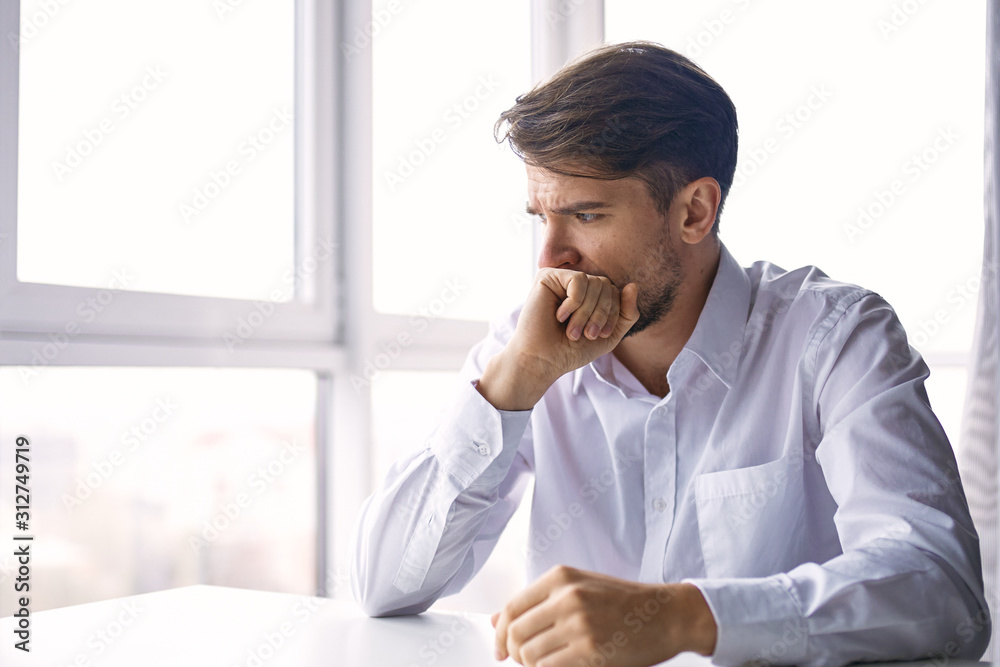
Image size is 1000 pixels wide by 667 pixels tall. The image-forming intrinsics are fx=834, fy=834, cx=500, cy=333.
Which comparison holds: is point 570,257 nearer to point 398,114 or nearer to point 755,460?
point 755,460

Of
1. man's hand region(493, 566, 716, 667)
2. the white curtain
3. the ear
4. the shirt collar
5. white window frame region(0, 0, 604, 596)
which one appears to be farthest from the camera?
white window frame region(0, 0, 604, 596)

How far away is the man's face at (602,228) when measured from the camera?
1337 mm

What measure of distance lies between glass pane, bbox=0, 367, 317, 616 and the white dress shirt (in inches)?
23.8

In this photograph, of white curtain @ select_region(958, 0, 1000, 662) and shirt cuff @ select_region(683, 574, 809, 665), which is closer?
shirt cuff @ select_region(683, 574, 809, 665)

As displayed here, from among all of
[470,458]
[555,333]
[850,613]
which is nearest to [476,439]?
[470,458]

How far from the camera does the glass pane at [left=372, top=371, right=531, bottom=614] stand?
82.7 inches

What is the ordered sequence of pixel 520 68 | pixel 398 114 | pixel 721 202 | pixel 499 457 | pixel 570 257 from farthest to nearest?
pixel 520 68
pixel 398 114
pixel 721 202
pixel 570 257
pixel 499 457

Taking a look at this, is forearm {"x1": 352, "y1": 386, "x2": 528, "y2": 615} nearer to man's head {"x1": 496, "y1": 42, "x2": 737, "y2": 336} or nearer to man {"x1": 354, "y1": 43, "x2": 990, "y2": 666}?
man {"x1": 354, "y1": 43, "x2": 990, "y2": 666}

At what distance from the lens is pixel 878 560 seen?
2.96ft

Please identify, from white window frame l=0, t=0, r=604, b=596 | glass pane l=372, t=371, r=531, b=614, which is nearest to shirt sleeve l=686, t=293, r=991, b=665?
glass pane l=372, t=371, r=531, b=614

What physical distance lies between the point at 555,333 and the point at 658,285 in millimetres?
236

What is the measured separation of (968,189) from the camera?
203 centimetres

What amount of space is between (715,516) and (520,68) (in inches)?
71.2

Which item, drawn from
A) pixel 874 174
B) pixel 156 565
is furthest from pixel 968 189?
pixel 156 565
